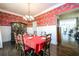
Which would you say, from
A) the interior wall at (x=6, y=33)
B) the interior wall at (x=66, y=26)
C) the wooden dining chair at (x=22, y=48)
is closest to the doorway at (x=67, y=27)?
the interior wall at (x=66, y=26)

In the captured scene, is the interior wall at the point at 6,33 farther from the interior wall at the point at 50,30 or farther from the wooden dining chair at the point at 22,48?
the interior wall at the point at 50,30

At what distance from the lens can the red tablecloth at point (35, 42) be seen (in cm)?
207

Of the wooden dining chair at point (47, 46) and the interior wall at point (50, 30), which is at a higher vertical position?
the interior wall at point (50, 30)

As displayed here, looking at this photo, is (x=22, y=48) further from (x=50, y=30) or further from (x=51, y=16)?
(x=51, y=16)

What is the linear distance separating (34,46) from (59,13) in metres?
0.80

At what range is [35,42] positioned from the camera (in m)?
2.06

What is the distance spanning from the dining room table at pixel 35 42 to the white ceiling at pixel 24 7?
0.47m

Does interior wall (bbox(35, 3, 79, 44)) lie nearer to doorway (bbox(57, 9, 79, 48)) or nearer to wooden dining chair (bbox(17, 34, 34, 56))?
doorway (bbox(57, 9, 79, 48))

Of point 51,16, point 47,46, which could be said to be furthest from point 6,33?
point 51,16

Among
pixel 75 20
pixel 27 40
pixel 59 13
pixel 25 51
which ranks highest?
pixel 59 13

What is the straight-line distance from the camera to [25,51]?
213 cm

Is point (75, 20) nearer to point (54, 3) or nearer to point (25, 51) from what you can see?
point (54, 3)

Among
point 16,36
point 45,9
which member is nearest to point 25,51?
point 16,36

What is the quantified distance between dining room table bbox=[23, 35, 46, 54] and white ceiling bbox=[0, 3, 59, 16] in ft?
1.54
